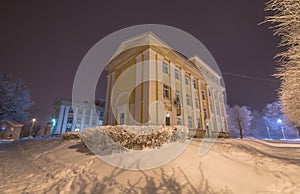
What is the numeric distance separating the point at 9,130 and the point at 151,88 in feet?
110

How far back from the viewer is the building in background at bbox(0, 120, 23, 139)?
28.8 m

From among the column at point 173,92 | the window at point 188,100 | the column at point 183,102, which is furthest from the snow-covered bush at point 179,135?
the window at point 188,100

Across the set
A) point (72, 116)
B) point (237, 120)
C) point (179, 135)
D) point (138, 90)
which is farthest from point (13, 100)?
point (237, 120)

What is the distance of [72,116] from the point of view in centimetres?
3825

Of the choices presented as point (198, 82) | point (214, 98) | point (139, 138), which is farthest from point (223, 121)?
point (139, 138)

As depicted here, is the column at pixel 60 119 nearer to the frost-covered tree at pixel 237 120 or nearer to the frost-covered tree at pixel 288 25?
the frost-covered tree at pixel 288 25

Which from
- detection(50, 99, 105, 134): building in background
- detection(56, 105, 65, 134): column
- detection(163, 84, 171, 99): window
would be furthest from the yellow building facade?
detection(56, 105, 65, 134): column

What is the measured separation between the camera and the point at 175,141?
720 cm

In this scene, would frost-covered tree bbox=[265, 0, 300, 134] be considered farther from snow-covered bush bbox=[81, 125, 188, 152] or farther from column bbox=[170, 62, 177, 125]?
column bbox=[170, 62, 177, 125]

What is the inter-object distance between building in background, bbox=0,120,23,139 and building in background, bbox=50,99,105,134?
7006 millimetres

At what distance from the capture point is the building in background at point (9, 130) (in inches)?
1134

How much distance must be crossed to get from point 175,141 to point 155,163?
8.34 ft

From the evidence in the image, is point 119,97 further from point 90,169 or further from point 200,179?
point 200,179

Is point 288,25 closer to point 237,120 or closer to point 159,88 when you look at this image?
point 159,88
